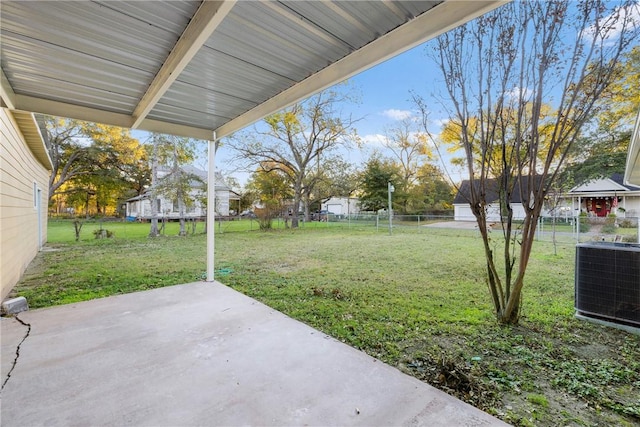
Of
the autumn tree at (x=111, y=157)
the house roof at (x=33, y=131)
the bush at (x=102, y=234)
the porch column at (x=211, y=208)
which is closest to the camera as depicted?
the house roof at (x=33, y=131)

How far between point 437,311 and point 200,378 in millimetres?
2569

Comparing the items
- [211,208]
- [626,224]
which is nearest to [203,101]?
[211,208]

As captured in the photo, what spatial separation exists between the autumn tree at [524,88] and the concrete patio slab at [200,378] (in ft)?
5.88

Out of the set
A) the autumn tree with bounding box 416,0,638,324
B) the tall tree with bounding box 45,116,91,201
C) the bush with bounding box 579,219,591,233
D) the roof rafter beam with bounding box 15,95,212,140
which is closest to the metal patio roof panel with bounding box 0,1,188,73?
the roof rafter beam with bounding box 15,95,212,140

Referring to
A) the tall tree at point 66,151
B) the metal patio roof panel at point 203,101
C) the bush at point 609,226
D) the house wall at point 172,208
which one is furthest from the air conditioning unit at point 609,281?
the tall tree at point 66,151

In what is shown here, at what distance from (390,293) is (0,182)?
195 inches

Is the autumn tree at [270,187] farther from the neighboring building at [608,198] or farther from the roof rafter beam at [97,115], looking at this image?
the neighboring building at [608,198]

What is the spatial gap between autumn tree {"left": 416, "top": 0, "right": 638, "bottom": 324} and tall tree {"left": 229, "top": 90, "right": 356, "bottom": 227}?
12240 millimetres

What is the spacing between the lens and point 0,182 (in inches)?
130

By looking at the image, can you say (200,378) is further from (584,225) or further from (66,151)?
(66,151)

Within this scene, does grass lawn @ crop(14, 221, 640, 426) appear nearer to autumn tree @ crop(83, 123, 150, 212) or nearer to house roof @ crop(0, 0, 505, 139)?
house roof @ crop(0, 0, 505, 139)

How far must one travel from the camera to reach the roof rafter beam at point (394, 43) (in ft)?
5.39

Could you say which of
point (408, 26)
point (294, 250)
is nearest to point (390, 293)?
point (408, 26)

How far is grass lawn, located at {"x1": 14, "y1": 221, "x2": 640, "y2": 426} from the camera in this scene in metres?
1.85
